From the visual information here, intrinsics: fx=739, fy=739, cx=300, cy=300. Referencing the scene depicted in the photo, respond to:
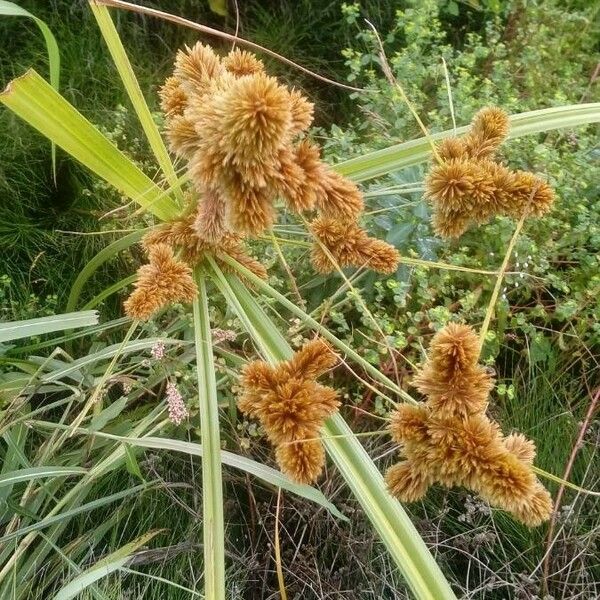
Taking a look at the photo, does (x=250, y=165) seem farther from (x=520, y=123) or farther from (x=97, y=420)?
(x=97, y=420)

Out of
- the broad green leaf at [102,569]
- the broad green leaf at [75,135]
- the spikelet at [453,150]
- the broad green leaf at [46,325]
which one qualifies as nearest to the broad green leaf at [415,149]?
the spikelet at [453,150]

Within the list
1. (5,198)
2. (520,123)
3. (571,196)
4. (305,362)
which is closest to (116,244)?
(305,362)

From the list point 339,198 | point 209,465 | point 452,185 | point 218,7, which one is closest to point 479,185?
point 452,185

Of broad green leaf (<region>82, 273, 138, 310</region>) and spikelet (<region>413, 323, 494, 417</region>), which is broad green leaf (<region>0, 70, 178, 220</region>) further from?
spikelet (<region>413, 323, 494, 417</region>)

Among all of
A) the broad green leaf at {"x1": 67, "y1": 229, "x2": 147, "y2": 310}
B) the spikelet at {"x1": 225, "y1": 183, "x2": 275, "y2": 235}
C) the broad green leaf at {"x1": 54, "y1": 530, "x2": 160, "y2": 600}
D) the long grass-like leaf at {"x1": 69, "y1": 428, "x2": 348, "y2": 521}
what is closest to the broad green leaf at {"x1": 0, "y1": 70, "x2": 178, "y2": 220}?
the broad green leaf at {"x1": 67, "y1": 229, "x2": 147, "y2": 310}

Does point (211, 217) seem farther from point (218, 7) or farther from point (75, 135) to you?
point (218, 7)
